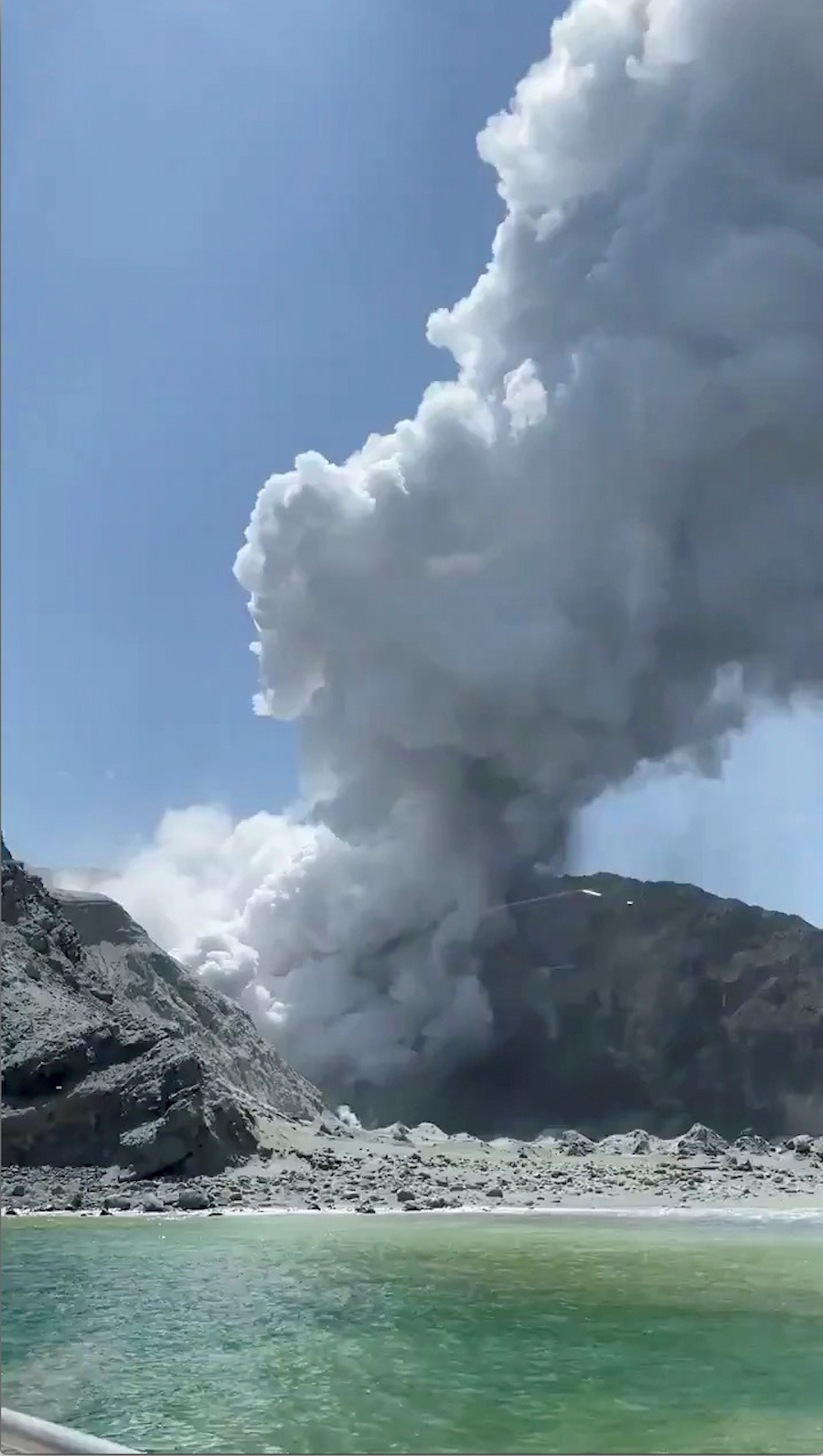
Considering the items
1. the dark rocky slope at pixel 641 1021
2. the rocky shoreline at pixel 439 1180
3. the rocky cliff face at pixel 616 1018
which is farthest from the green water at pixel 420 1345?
the dark rocky slope at pixel 641 1021

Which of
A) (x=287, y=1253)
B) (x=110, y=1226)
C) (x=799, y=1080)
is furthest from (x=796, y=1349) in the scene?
(x=799, y=1080)

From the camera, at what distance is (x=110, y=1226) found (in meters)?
51.7

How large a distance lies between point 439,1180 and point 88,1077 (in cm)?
2242

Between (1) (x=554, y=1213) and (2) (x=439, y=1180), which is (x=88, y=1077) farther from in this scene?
(1) (x=554, y=1213)

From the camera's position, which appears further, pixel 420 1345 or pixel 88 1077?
pixel 88 1077

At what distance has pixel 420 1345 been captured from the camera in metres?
23.2

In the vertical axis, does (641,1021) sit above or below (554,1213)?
above

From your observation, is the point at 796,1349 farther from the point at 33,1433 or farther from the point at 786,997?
the point at 786,997

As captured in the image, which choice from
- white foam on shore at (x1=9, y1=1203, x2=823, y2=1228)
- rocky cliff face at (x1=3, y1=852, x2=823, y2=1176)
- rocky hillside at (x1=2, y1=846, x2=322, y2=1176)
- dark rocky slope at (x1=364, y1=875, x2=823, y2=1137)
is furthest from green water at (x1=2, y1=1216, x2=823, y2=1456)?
dark rocky slope at (x1=364, y1=875, x2=823, y2=1137)

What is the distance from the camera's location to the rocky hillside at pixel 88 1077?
70812 mm

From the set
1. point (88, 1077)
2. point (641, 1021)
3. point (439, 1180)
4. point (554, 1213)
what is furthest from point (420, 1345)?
point (641, 1021)

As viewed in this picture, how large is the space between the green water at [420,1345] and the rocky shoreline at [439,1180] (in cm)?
2150

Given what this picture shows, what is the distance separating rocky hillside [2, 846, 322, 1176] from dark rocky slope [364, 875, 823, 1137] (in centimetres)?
7894

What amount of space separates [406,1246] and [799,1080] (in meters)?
136
